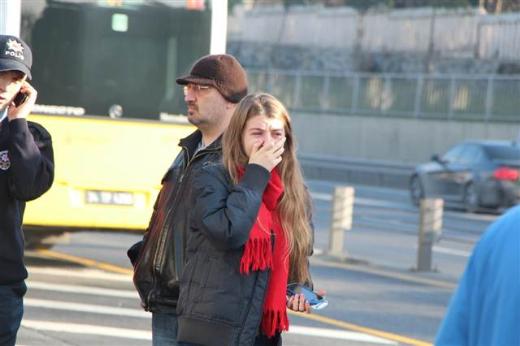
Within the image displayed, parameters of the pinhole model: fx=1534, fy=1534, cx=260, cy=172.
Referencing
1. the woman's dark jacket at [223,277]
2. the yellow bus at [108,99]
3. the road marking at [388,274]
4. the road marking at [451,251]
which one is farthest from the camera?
the road marking at [451,251]

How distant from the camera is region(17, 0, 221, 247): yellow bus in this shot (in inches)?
539

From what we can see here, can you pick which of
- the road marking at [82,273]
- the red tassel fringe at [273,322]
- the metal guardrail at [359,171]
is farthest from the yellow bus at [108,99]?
the metal guardrail at [359,171]

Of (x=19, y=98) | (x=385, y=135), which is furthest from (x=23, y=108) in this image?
(x=385, y=135)

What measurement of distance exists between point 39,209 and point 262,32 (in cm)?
4372

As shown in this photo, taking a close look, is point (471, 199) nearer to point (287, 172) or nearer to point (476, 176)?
point (476, 176)

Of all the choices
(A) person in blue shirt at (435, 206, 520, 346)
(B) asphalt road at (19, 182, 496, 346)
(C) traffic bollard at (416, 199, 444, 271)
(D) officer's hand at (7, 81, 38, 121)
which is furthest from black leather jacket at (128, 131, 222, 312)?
(C) traffic bollard at (416, 199, 444, 271)

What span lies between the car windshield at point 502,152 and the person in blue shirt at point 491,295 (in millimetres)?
24959

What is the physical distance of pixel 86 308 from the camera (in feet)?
39.9

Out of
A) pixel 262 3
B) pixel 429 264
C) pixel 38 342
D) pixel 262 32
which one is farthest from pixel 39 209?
pixel 262 3

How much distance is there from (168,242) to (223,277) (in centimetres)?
55

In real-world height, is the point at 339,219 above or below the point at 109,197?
below

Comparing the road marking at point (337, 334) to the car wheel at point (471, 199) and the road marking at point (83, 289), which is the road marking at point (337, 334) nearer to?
the road marking at point (83, 289)

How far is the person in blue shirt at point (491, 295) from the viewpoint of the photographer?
3441 millimetres

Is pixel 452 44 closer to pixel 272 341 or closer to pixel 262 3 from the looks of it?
pixel 262 3
